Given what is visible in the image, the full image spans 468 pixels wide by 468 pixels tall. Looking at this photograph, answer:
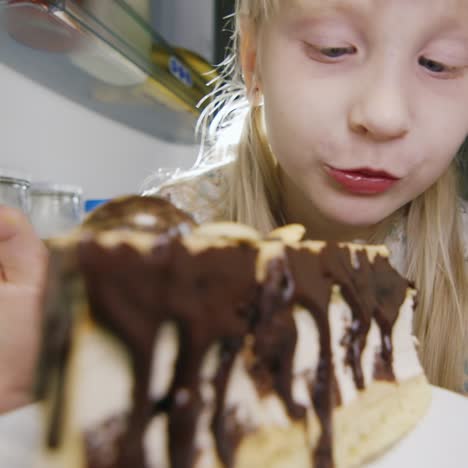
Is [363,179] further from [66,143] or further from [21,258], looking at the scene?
[66,143]

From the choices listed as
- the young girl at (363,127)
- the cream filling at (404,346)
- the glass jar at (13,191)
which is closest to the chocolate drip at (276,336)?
the cream filling at (404,346)

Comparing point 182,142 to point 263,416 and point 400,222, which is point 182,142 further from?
point 263,416

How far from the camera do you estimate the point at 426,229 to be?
1085 mm

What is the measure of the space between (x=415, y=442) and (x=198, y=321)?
0.32m

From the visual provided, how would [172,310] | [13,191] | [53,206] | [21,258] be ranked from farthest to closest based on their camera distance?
[53,206], [13,191], [21,258], [172,310]

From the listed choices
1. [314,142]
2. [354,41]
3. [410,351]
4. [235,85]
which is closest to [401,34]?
[354,41]

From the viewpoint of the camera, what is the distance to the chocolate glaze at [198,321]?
Result: 33 cm

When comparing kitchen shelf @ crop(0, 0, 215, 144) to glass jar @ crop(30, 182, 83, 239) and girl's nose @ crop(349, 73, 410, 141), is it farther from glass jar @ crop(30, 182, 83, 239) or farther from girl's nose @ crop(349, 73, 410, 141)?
girl's nose @ crop(349, 73, 410, 141)

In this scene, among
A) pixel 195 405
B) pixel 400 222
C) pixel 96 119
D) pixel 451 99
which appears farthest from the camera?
pixel 96 119

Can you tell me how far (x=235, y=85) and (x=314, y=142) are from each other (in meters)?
0.63

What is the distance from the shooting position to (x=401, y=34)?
2.27ft

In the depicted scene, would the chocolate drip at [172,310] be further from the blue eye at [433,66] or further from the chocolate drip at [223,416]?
the blue eye at [433,66]

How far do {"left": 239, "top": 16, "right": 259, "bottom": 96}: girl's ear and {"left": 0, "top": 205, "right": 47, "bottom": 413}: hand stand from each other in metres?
0.61

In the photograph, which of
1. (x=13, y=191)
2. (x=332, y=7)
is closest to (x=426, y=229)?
(x=332, y=7)
